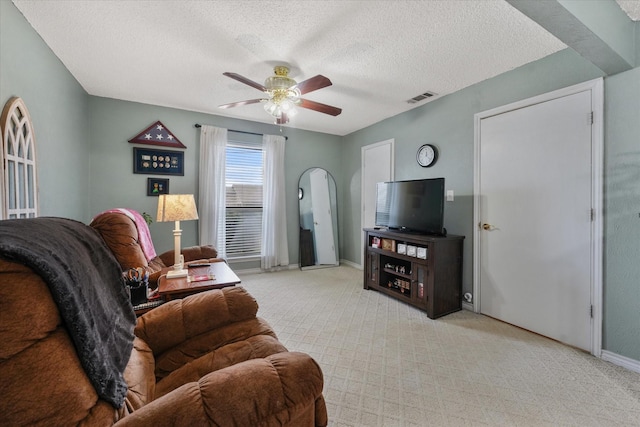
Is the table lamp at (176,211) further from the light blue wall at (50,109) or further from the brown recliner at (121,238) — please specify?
the light blue wall at (50,109)

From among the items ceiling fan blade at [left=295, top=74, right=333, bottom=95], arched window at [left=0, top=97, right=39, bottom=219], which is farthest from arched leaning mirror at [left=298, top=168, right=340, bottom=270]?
arched window at [left=0, top=97, right=39, bottom=219]

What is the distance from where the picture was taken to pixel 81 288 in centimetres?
77

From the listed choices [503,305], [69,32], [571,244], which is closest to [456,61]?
[571,244]

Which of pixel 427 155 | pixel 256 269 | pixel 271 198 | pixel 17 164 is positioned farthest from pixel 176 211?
pixel 427 155

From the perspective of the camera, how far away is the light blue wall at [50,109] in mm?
1807

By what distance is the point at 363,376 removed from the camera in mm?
1873

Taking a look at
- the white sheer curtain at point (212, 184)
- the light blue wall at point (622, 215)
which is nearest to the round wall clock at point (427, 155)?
the light blue wall at point (622, 215)

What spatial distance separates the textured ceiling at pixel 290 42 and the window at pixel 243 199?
1230 millimetres

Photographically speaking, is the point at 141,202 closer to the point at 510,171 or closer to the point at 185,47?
the point at 185,47

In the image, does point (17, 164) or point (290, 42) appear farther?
point (290, 42)

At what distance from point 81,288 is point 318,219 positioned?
437 centimetres

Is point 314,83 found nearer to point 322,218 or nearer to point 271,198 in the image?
point 271,198

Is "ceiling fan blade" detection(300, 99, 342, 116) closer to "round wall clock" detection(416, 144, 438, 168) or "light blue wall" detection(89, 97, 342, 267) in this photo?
"round wall clock" detection(416, 144, 438, 168)

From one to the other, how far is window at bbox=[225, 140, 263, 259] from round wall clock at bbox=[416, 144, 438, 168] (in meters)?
2.51
